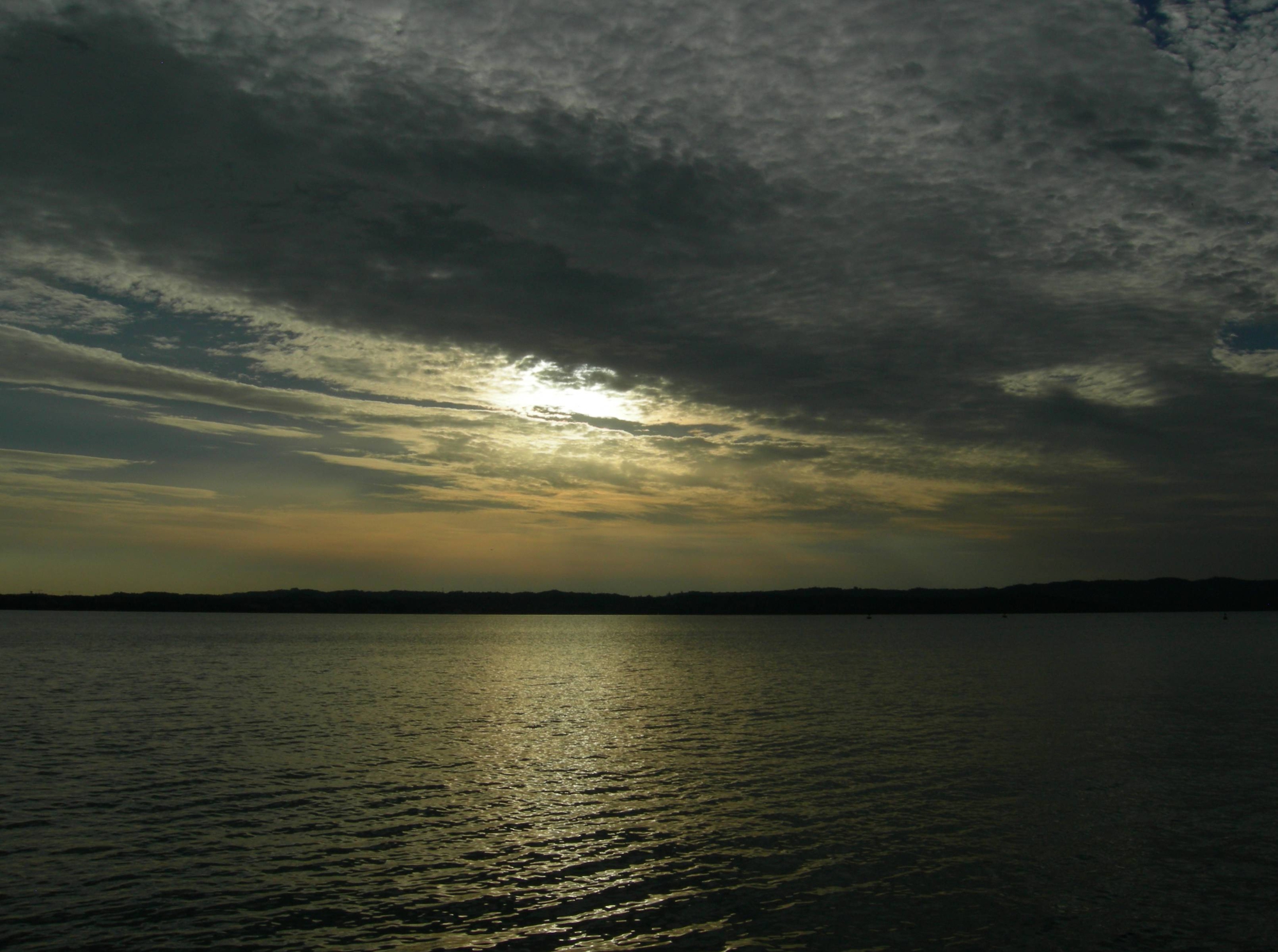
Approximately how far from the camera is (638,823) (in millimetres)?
28109

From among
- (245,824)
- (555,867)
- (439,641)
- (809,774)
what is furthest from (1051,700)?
(439,641)

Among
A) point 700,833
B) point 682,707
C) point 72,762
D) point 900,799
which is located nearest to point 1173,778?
point 900,799

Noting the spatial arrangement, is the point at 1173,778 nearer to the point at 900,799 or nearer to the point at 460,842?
the point at 900,799

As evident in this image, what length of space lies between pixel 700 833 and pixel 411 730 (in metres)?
27.5

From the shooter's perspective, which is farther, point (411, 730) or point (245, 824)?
point (411, 730)

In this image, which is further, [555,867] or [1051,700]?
[1051,700]

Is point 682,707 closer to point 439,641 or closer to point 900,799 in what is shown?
point 900,799

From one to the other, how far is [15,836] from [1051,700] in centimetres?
6430

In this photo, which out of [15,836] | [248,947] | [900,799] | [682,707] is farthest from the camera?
[682,707]

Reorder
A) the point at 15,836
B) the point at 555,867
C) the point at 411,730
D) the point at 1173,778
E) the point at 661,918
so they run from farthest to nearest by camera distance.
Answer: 1. the point at 411,730
2. the point at 1173,778
3. the point at 15,836
4. the point at 555,867
5. the point at 661,918

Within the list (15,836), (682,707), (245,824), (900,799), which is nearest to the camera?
(15,836)

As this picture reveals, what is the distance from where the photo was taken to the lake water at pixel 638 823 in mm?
19203

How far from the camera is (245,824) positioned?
27.0 meters

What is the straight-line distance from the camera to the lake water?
756 inches
